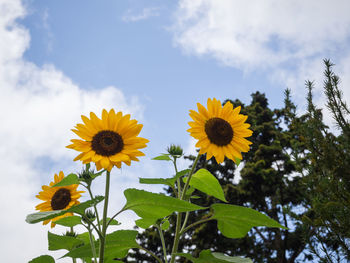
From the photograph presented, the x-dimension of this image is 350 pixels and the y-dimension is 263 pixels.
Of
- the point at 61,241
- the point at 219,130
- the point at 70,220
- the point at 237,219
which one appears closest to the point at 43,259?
the point at 61,241

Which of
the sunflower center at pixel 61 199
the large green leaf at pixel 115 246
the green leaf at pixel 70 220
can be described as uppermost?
the sunflower center at pixel 61 199

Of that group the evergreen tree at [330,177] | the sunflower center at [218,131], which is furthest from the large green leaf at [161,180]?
the evergreen tree at [330,177]

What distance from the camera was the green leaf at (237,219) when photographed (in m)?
1.33

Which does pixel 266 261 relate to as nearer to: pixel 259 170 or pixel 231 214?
pixel 259 170

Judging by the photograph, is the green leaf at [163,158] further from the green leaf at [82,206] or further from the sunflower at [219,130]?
the green leaf at [82,206]

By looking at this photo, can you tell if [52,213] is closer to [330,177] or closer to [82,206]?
[82,206]

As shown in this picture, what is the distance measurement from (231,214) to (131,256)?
15675 millimetres

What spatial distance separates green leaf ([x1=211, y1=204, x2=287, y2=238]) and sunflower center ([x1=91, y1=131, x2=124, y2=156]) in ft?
1.60

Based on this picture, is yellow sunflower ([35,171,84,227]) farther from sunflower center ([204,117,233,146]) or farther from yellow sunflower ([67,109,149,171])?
sunflower center ([204,117,233,146])

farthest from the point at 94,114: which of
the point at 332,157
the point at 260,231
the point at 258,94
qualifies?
the point at 258,94

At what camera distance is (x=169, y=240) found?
15.3 meters

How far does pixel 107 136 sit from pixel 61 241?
0.64 meters

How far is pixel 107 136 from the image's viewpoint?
142cm

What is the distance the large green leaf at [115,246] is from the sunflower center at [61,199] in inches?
18.6
